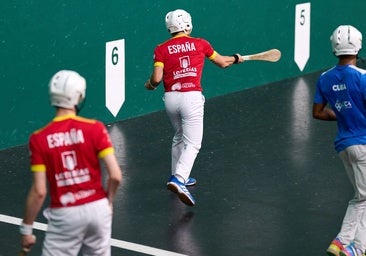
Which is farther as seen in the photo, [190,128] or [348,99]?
[190,128]

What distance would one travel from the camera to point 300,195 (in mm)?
11625

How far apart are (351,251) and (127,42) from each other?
21.7 ft

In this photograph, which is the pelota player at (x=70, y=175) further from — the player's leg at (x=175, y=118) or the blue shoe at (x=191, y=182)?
the blue shoe at (x=191, y=182)

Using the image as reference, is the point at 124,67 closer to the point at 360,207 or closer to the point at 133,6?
the point at 133,6

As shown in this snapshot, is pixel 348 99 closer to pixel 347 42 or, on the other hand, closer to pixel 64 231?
pixel 347 42

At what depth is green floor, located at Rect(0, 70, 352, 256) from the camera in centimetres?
1023

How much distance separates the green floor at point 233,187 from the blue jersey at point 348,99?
1294mm

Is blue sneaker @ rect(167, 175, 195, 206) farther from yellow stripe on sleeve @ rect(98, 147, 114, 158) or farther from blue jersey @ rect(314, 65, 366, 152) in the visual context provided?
yellow stripe on sleeve @ rect(98, 147, 114, 158)

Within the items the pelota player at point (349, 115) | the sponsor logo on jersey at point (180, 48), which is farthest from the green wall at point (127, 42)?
the pelota player at point (349, 115)

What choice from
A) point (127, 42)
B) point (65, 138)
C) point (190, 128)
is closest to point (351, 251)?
point (190, 128)

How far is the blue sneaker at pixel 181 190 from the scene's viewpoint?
1111cm

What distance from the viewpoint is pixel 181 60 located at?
37.1 feet

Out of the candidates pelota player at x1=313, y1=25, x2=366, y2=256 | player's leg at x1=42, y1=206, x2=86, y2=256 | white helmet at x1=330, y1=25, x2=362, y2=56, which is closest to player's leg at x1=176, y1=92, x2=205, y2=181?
pelota player at x1=313, y1=25, x2=366, y2=256

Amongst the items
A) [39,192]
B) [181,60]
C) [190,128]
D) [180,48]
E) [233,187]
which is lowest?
[233,187]
